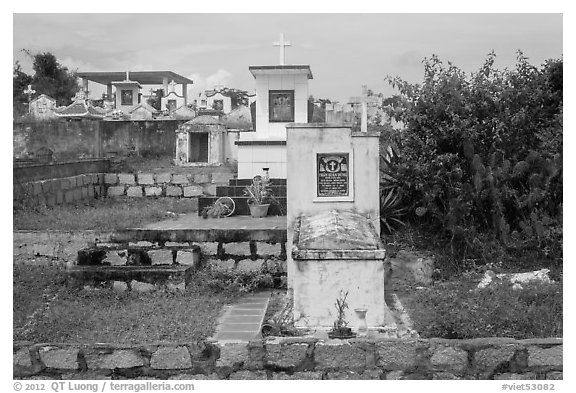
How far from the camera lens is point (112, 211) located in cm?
1278

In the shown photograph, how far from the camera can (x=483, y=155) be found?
10016mm

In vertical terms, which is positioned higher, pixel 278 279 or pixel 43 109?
pixel 43 109

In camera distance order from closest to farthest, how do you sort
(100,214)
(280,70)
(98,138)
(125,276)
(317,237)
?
(317,237)
(125,276)
(100,214)
(280,70)
(98,138)

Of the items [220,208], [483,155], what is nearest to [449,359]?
[483,155]

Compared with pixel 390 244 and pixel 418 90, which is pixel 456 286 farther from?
pixel 418 90

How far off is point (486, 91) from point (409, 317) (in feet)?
15.0

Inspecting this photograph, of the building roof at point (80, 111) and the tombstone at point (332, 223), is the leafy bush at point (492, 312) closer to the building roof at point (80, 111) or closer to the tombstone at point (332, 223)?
the tombstone at point (332, 223)

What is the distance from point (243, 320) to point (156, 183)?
9.34 metres

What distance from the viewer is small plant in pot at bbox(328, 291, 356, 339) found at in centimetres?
569

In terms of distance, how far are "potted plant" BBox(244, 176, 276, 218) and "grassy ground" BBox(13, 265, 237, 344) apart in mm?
2956

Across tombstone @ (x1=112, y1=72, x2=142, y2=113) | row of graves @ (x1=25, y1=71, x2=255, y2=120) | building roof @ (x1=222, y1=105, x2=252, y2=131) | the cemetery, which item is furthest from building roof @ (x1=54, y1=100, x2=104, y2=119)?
the cemetery

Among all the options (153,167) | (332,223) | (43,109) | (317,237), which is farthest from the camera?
(43,109)

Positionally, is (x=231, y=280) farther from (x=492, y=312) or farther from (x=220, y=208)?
(x=492, y=312)

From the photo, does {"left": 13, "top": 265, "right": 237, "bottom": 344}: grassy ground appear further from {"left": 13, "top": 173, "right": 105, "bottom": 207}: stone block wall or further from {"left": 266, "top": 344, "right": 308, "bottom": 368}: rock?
{"left": 13, "top": 173, "right": 105, "bottom": 207}: stone block wall
